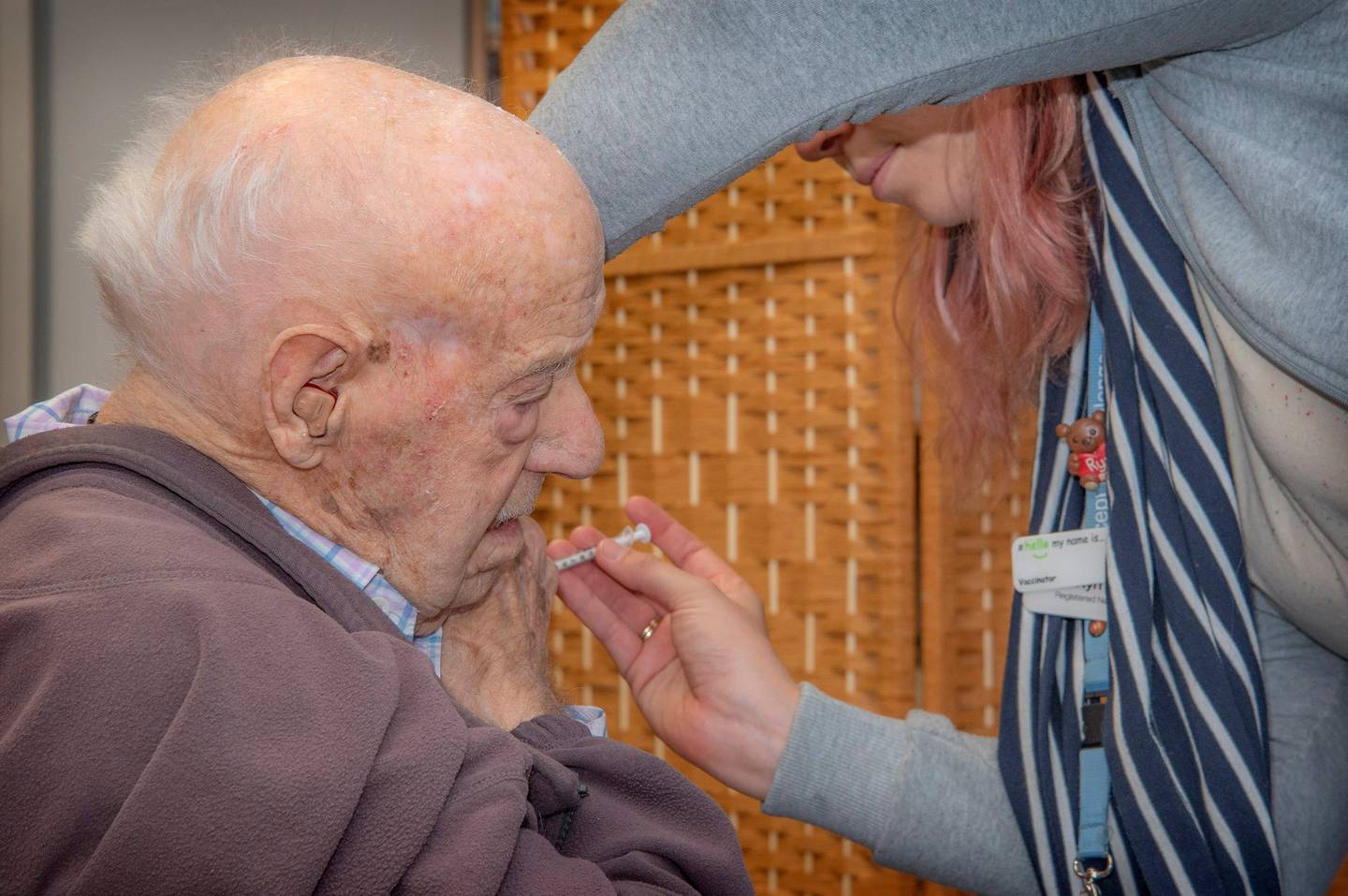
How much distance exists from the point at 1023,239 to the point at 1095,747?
49 cm

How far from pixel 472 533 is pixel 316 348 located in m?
0.18

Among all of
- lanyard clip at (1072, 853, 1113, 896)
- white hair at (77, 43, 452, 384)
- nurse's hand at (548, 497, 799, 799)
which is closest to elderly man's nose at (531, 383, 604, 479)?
white hair at (77, 43, 452, 384)

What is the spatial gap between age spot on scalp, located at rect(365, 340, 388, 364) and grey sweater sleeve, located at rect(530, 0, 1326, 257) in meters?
0.21

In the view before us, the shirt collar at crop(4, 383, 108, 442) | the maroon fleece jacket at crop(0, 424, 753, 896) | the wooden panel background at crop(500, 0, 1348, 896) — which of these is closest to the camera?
the maroon fleece jacket at crop(0, 424, 753, 896)

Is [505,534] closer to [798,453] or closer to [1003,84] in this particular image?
[1003,84]

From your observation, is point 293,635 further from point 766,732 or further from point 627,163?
point 766,732

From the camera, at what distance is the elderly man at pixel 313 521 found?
581mm

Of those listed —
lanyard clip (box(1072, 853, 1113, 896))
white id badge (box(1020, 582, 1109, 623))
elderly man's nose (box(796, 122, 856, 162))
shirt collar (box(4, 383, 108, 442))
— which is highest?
elderly man's nose (box(796, 122, 856, 162))

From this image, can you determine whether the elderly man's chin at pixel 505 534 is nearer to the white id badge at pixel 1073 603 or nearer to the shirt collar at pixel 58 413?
the shirt collar at pixel 58 413

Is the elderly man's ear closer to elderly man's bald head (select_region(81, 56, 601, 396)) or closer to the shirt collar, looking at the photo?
elderly man's bald head (select_region(81, 56, 601, 396))

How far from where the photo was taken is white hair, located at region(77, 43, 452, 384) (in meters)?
0.76

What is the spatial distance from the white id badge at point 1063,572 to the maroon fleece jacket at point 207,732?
1.92 ft

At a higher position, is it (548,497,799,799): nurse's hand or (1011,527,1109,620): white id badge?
(1011,527,1109,620): white id badge

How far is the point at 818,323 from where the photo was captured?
1.88 metres
